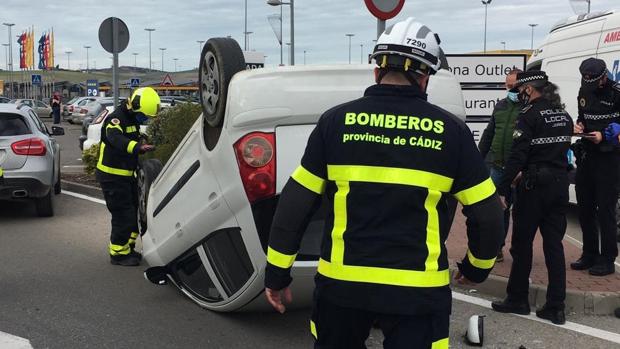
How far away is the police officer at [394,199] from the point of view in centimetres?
229

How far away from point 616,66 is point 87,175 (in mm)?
8969

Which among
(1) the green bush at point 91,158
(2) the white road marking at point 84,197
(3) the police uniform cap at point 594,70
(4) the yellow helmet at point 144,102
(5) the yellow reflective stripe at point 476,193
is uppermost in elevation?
(3) the police uniform cap at point 594,70

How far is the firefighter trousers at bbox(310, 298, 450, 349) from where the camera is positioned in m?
2.32

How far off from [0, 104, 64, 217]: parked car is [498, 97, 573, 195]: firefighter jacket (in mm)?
6121

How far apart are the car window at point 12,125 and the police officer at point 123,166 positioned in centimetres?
268

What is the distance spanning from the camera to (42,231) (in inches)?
308

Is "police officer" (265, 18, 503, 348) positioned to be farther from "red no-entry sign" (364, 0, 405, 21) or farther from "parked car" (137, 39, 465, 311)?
"red no-entry sign" (364, 0, 405, 21)

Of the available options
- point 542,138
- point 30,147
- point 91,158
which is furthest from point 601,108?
point 91,158

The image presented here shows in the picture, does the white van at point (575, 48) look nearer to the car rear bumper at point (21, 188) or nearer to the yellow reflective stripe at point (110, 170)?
the yellow reflective stripe at point (110, 170)

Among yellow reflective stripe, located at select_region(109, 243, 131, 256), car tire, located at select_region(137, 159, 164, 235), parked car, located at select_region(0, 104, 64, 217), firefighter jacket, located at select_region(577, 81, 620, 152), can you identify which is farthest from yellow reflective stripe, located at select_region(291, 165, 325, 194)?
parked car, located at select_region(0, 104, 64, 217)

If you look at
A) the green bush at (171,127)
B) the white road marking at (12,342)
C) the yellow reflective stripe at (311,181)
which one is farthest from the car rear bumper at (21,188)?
the yellow reflective stripe at (311,181)

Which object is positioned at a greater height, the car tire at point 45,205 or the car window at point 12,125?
the car window at point 12,125

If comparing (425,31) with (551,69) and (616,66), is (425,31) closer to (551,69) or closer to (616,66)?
(616,66)

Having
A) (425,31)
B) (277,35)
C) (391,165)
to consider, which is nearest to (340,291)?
(391,165)
